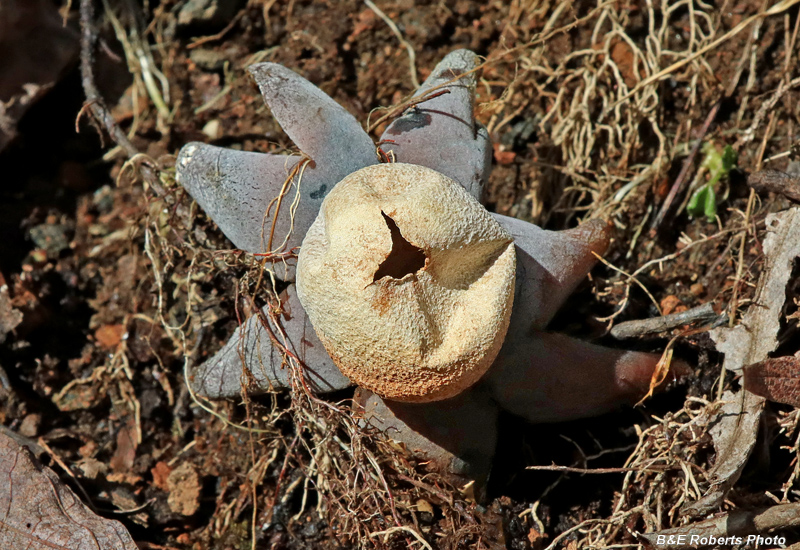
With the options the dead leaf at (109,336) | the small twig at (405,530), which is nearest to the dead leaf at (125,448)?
the dead leaf at (109,336)

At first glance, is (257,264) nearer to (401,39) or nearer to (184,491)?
(184,491)

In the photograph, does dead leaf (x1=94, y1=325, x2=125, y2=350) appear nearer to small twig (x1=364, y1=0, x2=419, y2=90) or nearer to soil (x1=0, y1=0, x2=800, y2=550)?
Answer: soil (x1=0, y1=0, x2=800, y2=550)

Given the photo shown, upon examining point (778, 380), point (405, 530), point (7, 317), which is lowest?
point (405, 530)

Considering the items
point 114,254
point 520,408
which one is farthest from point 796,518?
point 114,254

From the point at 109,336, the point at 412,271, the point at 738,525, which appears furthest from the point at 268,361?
the point at 738,525

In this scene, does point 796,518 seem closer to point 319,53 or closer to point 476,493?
point 476,493

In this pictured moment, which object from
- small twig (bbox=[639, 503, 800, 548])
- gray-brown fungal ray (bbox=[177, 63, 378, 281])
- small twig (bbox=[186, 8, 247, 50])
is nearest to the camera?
small twig (bbox=[639, 503, 800, 548])

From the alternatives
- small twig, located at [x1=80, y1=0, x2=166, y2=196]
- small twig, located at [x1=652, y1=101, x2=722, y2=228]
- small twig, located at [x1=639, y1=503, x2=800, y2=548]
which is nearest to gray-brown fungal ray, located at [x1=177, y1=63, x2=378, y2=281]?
small twig, located at [x1=80, y1=0, x2=166, y2=196]
